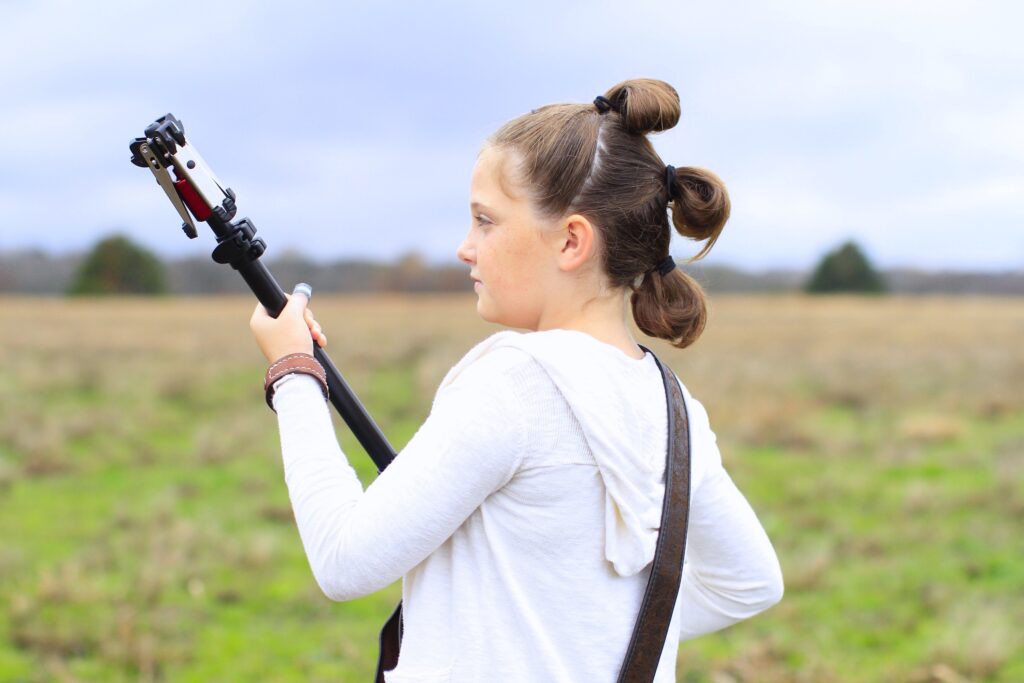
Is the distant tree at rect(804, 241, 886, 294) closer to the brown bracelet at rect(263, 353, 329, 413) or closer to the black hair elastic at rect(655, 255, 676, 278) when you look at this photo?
the black hair elastic at rect(655, 255, 676, 278)

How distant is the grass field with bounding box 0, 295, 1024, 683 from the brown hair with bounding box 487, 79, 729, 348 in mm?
3771

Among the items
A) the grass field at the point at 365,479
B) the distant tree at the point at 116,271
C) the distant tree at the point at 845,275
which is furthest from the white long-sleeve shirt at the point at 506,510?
the distant tree at the point at 116,271

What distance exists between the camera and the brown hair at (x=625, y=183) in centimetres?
163

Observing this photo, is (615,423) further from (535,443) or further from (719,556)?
(719,556)

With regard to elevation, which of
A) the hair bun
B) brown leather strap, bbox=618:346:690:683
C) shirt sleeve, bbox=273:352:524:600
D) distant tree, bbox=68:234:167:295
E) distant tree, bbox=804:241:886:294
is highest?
the hair bun

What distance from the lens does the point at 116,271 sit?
149ft

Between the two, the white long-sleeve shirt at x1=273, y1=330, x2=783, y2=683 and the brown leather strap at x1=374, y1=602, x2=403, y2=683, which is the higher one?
the white long-sleeve shirt at x1=273, y1=330, x2=783, y2=683

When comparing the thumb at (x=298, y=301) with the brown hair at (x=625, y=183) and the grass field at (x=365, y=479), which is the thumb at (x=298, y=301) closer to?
the brown hair at (x=625, y=183)

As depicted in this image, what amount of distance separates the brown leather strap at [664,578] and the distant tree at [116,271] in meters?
47.6

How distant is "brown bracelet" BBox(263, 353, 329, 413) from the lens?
157 cm

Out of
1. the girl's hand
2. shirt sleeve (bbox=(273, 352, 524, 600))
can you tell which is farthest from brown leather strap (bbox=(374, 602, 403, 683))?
the girl's hand

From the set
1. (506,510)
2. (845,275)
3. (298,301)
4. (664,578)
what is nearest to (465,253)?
(298,301)

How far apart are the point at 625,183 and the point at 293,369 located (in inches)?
25.1

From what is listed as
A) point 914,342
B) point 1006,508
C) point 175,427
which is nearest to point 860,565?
point 1006,508
